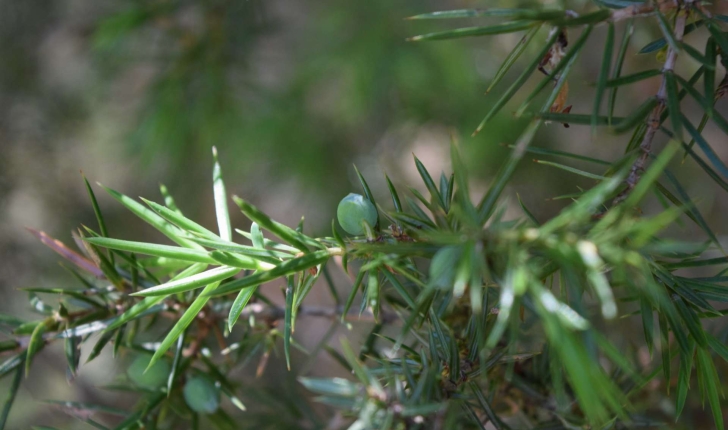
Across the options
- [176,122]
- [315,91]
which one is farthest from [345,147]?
[176,122]

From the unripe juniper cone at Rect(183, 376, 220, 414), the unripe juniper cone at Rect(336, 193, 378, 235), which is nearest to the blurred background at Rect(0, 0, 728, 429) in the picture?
the unripe juniper cone at Rect(183, 376, 220, 414)

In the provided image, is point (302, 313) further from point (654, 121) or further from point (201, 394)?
point (654, 121)

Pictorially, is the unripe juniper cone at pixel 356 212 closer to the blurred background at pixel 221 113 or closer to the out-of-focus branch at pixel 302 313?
the out-of-focus branch at pixel 302 313

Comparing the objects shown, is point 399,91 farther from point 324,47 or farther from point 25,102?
point 25,102

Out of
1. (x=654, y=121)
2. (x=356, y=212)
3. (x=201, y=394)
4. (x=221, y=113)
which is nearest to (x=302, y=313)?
(x=201, y=394)

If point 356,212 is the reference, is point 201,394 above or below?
below

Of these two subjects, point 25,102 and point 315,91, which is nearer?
point 25,102
